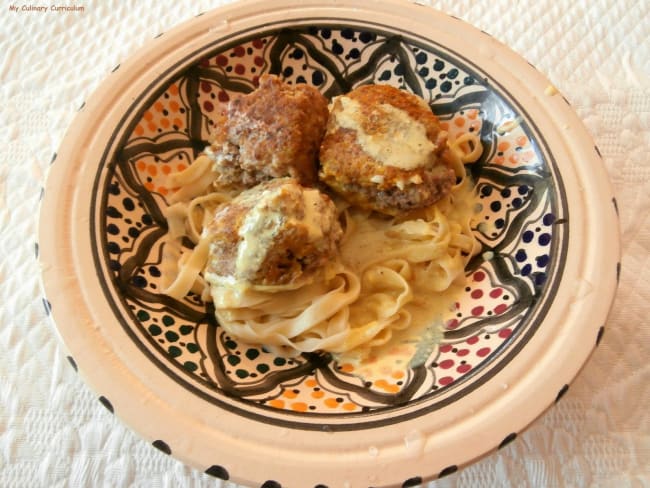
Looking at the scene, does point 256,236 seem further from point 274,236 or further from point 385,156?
point 385,156

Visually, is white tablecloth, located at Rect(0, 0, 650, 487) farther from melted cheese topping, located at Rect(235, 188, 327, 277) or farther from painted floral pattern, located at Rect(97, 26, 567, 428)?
melted cheese topping, located at Rect(235, 188, 327, 277)

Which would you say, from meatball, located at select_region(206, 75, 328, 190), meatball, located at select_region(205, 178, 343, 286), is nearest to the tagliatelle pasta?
meatball, located at select_region(205, 178, 343, 286)

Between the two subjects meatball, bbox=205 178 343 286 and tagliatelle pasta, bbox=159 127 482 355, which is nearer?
meatball, bbox=205 178 343 286

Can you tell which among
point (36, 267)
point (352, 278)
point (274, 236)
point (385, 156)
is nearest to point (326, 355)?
point (352, 278)

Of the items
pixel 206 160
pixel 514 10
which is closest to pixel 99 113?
pixel 206 160

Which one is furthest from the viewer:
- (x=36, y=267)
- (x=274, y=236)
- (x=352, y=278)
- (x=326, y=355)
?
(x=36, y=267)

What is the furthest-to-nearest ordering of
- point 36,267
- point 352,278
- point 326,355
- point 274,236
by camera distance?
point 36,267, point 352,278, point 326,355, point 274,236
